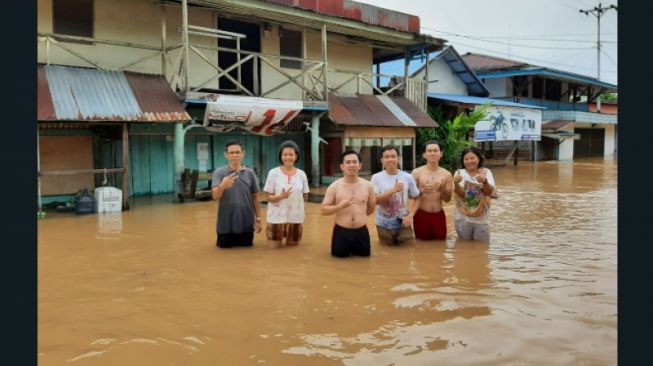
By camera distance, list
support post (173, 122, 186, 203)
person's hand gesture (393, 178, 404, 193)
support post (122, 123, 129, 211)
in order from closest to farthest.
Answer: person's hand gesture (393, 178, 404, 193)
support post (122, 123, 129, 211)
support post (173, 122, 186, 203)

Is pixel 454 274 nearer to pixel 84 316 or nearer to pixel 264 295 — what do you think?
pixel 264 295

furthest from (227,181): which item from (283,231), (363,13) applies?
(363,13)

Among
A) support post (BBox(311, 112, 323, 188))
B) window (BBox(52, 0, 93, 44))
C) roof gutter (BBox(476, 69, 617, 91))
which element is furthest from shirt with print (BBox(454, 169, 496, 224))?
roof gutter (BBox(476, 69, 617, 91))

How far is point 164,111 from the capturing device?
10672 mm

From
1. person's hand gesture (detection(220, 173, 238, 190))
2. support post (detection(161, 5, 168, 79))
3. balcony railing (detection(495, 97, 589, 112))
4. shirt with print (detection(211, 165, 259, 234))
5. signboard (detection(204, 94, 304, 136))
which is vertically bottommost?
shirt with print (detection(211, 165, 259, 234))

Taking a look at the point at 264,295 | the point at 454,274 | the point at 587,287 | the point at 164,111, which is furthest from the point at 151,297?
the point at 164,111

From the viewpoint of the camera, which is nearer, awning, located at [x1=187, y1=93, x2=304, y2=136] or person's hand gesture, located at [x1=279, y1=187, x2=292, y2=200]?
person's hand gesture, located at [x1=279, y1=187, x2=292, y2=200]

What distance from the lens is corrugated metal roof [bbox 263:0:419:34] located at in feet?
45.8

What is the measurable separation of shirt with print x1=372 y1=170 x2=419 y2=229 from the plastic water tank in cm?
598

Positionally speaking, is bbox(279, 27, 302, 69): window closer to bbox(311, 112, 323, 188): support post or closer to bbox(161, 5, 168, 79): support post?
bbox(311, 112, 323, 188): support post

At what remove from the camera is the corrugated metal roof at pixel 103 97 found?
9.45 meters

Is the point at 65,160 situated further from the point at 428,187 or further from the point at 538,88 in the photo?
the point at 538,88

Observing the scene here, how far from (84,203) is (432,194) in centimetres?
671

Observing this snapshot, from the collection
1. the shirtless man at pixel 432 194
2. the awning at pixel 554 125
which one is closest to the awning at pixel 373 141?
the shirtless man at pixel 432 194
